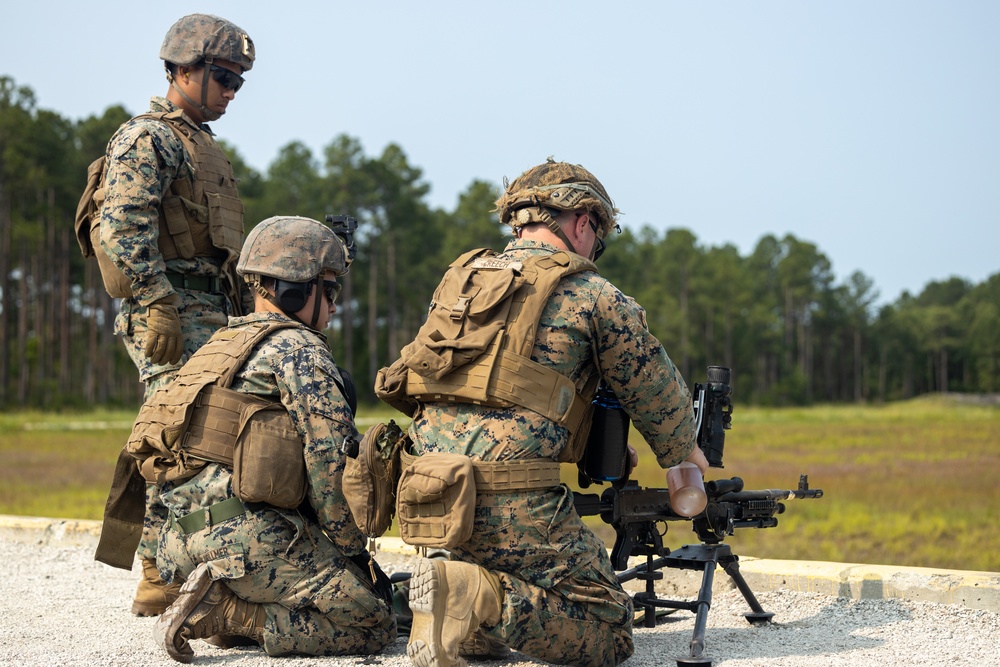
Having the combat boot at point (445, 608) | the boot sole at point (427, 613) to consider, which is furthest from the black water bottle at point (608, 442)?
the boot sole at point (427, 613)

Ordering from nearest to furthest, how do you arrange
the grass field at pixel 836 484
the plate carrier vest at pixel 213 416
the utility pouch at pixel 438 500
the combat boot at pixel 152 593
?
the utility pouch at pixel 438 500 < the plate carrier vest at pixel 213 416 < the combat boot at pixel 152 593 < the grass field at pixel 836 484

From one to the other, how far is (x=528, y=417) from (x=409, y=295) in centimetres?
6328

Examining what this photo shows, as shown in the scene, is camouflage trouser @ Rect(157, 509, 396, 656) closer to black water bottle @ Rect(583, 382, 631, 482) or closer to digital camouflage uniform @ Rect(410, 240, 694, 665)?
digital camouflage uniform @ Rect(410, 240, 694, 665)

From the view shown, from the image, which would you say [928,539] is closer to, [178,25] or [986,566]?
[986,566]

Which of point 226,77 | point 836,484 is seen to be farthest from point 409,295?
point 226,77

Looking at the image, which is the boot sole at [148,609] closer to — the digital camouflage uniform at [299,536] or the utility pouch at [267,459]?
the digital camouflage uniform at [299,536]

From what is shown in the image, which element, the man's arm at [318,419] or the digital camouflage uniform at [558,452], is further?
the man's arm at [318,419]

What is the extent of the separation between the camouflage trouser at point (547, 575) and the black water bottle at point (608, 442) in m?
0.26

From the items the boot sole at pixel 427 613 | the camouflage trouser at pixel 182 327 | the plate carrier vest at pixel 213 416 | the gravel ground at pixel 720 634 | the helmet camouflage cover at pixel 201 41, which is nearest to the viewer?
the boot sole at pixel 427 613

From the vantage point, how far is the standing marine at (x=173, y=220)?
589cm

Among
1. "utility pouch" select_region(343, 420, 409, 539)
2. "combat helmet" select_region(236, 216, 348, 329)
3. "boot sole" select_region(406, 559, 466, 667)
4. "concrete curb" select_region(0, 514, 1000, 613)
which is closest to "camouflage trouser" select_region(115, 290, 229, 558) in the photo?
"combat helmet" select_region(236, 216, 348, 329)

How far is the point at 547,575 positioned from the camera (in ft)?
14.6

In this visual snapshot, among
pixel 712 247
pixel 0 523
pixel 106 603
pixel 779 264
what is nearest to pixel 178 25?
pixel 106 603

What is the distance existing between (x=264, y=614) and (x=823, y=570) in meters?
3.34
